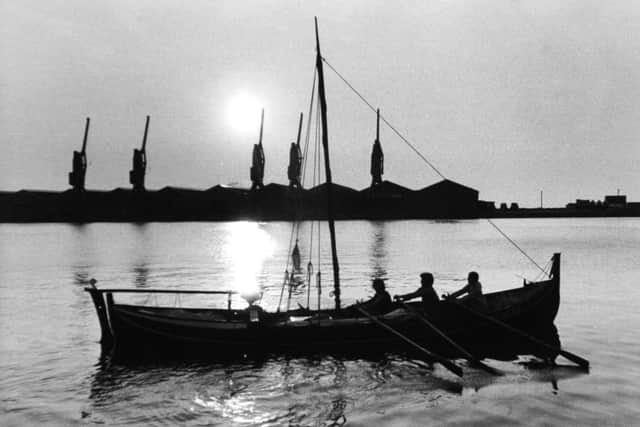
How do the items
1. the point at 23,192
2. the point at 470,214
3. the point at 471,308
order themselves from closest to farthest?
the point at 471,308 < the point at 23,192 < the point at 470,214

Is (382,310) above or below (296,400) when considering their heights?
above

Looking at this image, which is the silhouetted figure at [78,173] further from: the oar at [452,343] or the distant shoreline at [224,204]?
the oar at [452,343]

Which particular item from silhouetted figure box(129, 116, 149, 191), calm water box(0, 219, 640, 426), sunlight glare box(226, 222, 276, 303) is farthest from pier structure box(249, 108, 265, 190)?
calm water box(0, 219, 640, 426)

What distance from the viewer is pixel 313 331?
16.6 meters

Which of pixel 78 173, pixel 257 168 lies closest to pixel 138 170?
pixel 78 173

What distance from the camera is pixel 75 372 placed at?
53.2ft

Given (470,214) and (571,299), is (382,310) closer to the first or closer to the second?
(571,299)

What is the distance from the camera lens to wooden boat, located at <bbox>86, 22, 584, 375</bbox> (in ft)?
53.9

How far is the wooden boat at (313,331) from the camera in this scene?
16438 mm

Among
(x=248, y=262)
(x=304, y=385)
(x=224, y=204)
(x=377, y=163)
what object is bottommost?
(x=248, y=262)

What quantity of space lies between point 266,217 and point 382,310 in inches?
4817

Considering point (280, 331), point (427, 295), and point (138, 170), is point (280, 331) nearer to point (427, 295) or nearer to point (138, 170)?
point (427, 295)

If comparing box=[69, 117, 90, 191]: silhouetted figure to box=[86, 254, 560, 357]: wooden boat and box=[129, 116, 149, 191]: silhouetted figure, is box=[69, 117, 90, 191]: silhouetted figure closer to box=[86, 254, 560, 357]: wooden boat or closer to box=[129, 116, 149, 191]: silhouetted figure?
box=[129, 116, 149, 191]: silhouetted figure

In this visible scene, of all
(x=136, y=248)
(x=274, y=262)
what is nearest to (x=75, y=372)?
(x=274, y=262)
